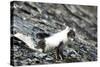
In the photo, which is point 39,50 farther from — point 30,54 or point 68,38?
point 68,38

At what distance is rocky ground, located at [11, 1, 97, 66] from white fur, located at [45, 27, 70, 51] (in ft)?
0.18

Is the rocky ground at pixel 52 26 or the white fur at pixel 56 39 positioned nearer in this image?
the rocky ground at pixel 52 26

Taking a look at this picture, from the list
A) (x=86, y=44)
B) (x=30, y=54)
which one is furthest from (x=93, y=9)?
(x=30, y=54)

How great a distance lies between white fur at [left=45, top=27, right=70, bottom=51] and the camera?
2826 mm

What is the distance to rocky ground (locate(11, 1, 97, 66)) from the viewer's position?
266cm

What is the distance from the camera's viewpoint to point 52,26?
9.37ft

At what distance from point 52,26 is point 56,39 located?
17 centimetres

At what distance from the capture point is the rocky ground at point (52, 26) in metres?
2.66

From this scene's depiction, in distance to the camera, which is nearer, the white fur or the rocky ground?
the rocky ground

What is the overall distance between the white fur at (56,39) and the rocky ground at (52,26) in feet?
0.18

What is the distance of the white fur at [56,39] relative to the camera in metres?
2.83

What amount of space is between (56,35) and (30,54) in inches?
16.4

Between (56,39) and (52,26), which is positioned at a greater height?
(52,26)

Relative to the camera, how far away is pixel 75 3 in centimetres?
299
